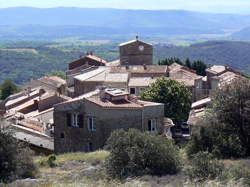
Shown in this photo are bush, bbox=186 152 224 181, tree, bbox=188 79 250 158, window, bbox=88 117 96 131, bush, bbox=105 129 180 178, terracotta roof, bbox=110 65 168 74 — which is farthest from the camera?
terracotta roof, bbox=110 65 168 74

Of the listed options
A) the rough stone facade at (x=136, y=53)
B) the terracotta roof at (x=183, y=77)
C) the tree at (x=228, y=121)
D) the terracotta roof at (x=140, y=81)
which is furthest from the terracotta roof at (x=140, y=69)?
the tree at (x=228, y=121)

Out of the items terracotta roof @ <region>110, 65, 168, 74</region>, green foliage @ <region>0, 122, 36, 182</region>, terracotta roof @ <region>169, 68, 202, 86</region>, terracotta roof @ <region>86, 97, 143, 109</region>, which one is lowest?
terracotta roof @ <region>169, 68, 202, 86</region>

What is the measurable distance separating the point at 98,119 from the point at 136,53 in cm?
3604

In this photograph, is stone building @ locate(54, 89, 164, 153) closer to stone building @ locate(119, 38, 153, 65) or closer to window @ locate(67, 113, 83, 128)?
window @ locate(67, 113, 83, 128)

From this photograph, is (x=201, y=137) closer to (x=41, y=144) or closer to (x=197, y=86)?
(x=41, y=144)

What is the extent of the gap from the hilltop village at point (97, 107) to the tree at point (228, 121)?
4528mm

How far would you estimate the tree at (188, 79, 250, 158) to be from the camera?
24.6 metres

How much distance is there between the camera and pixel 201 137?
81.0 ft

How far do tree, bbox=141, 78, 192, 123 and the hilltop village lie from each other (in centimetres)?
108

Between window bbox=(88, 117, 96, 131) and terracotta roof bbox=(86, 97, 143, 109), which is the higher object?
terracotta roof bbox=(86, 97, 143, 109)

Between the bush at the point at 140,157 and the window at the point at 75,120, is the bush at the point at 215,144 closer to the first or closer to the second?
the bush at the point at 140,157

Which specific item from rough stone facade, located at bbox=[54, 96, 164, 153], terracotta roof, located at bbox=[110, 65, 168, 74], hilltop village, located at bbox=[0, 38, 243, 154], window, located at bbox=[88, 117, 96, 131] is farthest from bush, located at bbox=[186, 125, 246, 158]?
terracotta roof, located at bbox=[110, 65, 168, 74]

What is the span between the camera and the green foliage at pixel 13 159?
19.8 meters

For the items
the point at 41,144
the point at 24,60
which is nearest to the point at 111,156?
the point at 41,144
